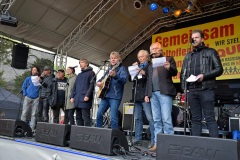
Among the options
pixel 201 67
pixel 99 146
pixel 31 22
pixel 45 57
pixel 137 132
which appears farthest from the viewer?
pixel 45 57

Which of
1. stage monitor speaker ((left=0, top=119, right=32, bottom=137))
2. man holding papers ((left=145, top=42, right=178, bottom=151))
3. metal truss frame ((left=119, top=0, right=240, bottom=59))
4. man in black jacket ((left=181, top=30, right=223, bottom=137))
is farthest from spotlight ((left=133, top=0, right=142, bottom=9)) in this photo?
stage monitor speaker ((left=0, top=119, right=32, bottom=137))

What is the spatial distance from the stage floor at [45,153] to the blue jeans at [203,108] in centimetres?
60

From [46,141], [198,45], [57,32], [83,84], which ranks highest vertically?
[57,32]

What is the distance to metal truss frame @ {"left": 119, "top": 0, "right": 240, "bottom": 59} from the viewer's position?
263 inches

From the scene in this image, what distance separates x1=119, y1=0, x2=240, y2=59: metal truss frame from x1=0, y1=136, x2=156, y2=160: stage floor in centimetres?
556

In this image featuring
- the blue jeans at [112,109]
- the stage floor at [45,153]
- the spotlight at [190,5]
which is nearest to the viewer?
the stage floor at [45,153]

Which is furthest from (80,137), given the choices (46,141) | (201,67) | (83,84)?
(201,67)

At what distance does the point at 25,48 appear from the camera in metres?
6.76

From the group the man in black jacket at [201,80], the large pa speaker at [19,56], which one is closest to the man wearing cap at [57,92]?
the man in black jacket at [201,80]

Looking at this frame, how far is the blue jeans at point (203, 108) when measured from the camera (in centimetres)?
234

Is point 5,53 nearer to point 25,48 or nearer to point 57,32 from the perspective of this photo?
point 25,48

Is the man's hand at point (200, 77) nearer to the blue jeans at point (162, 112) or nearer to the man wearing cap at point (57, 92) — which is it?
the blue jeans at point (162, 112)

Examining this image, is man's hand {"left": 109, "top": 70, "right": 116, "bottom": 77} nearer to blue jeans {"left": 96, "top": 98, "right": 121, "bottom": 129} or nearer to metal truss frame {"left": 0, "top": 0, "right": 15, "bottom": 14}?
blue jeans {"left": 96, "top": 98, "right": 121, "bottom": 129}

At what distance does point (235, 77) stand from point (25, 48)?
5.75 meters
